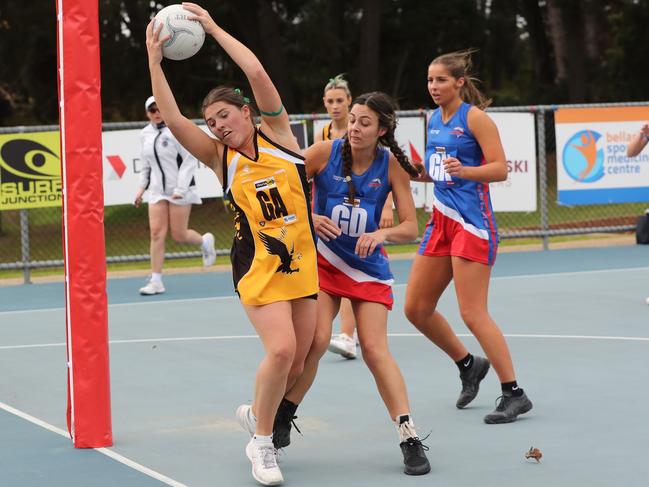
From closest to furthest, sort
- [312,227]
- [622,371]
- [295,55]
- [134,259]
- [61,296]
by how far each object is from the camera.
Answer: [312,227], [622,371], [61,296], [134,259], [295,55]

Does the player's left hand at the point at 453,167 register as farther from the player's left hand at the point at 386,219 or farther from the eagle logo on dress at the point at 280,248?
the eagle logo on dress at the point at 280,248

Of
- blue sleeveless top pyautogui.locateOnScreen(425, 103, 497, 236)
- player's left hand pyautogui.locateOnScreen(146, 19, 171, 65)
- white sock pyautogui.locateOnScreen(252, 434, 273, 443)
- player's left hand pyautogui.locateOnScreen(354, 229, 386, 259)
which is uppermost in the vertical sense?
player's left hand pyautogui.locateOnScreen(146, 19, 171, 65)

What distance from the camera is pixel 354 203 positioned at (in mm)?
6629

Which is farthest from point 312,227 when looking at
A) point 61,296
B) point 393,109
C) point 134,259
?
point 134,259

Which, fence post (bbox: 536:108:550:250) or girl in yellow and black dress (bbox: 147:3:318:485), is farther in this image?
fence post (bbox: 536:108:550:250)

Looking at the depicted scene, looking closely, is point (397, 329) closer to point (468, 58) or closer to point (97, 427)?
point (468, 58)

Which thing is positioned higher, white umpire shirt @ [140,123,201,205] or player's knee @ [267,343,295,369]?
white umpire shirt @ [140,123,201,205]

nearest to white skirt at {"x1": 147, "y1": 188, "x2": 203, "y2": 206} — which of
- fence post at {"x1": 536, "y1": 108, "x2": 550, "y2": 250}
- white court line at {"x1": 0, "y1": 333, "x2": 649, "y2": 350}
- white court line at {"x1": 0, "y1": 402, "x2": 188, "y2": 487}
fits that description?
white court line at {"x1": 0, "y1": 333, "x2": 649, "y2": 350}

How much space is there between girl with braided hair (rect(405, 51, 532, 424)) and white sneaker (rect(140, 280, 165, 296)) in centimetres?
641

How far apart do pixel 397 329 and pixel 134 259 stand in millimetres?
5935

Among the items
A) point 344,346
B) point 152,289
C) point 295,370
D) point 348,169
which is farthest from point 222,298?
point 295,370

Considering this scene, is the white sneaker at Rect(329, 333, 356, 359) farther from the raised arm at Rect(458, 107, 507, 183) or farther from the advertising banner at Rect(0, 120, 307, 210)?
the advertising banner at Rect(0, 120, 307, 210)

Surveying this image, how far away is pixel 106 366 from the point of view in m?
6.84

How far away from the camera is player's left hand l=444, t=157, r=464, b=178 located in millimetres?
7105
